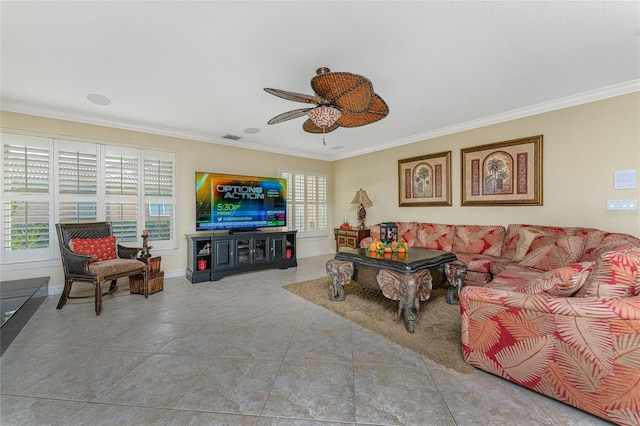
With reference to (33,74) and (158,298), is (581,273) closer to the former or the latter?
(158,298)

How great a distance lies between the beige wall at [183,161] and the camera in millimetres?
3301

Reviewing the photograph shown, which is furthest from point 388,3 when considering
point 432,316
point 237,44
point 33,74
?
point 33,74

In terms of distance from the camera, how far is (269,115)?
363 centimetres

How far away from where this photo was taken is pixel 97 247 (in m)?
3.24

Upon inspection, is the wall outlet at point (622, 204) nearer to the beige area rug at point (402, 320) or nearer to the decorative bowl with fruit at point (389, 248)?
the beige area rug at point (402, 320)

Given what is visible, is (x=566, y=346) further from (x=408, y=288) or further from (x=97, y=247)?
(x=97, y=247)

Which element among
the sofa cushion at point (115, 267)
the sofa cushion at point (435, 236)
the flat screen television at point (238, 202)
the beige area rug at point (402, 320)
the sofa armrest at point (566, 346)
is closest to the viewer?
the sofa armrest at point (566, 346)

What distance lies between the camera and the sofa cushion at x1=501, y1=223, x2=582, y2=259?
3.05 metres

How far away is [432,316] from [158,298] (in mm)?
3270

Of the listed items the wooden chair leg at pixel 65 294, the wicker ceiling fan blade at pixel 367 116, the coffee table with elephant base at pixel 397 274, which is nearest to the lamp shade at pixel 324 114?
the wicker ceiling fan blade at pixel 367 116

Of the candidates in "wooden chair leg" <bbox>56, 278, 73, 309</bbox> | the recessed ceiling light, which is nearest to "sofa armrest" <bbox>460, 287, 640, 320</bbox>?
"wooden chair leg" <bbox>56, 278, 73, 309</bbox>

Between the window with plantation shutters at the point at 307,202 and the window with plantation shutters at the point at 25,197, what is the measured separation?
359cm

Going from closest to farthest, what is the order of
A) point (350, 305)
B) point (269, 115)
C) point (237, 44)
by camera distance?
point (237, 44), point (350, 305), point (269, 115)

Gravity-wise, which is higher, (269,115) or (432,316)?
(269,115)
